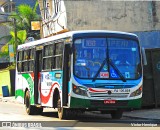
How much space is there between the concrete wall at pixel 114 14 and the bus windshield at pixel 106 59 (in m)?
14.1

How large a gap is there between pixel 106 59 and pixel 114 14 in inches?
588

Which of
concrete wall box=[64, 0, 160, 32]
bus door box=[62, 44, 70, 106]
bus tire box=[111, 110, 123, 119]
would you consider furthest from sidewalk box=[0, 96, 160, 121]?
concrete wall box=[64, 0, 160, 32]

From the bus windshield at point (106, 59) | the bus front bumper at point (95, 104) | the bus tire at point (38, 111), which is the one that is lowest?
the bus tire at point (38, 111)

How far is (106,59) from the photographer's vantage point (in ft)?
45.8

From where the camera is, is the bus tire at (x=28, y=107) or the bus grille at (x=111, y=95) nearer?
the bus grille at (x=111, y=95)

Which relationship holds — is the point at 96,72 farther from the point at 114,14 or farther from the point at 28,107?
the point at 114,14

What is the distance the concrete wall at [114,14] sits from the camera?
28.4m

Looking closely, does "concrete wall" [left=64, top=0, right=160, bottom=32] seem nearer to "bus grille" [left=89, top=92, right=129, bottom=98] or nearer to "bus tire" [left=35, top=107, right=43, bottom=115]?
"bus tire" [left=35, top=107, right=43, bottom=115]

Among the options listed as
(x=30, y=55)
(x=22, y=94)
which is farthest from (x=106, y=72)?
(x=22, y=94)

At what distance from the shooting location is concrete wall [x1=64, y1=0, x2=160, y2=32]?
1117 inches

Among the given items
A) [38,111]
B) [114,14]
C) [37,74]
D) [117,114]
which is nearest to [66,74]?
[117,114]

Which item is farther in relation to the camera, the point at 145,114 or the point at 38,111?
the point at 38,111

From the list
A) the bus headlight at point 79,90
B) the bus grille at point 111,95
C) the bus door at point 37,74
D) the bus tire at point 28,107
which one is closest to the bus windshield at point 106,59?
the bus headlight at point 79,90

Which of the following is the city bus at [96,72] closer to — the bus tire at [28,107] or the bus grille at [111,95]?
the bus grille at [111,95]
